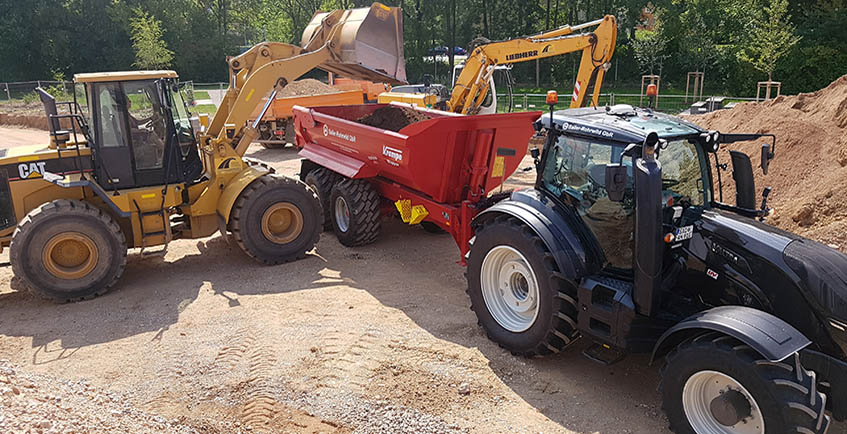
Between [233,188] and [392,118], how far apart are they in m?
2.78

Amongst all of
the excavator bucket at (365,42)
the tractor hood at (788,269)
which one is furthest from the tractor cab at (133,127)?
the tractor hood at (788,269)

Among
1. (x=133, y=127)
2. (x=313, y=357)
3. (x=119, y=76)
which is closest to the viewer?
(x=313, y=357)

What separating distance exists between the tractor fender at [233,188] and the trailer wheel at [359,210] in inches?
41.8

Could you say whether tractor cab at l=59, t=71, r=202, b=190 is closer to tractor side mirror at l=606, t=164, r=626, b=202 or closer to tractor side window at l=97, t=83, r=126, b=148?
tractor side window at l=97, t=83, r=126, b=148

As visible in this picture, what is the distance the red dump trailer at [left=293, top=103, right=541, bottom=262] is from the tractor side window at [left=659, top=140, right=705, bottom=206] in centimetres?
235

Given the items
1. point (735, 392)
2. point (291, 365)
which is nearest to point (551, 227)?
point (735, 392)

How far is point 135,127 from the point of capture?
6.80 m

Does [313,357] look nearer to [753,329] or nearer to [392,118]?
[753,329]

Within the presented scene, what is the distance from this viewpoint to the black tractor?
3.39 metres

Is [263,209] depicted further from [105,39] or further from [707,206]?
[105,39]

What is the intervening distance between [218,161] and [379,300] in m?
2.81

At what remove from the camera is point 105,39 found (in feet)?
132

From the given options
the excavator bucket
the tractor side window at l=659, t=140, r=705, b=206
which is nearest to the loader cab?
the excavator bucket

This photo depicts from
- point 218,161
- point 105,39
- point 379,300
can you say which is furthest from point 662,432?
point 105,39
